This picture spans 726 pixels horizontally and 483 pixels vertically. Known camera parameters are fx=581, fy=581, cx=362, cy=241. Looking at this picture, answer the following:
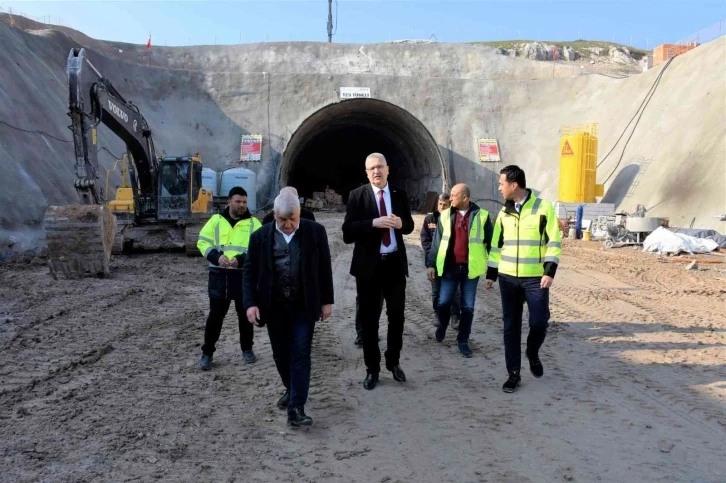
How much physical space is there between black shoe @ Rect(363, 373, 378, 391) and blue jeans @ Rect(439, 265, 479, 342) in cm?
144

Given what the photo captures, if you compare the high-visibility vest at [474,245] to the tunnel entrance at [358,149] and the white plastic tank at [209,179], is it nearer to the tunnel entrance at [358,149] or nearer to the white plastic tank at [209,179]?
the tunnel entrance at [358,149]

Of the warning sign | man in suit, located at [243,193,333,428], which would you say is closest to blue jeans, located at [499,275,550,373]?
man in suit, located at [243,193,333,428]

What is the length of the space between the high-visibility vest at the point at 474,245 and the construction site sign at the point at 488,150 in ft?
75.6

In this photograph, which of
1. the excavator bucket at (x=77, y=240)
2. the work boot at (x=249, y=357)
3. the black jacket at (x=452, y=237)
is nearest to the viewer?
the work boot at (x=249, y=357)

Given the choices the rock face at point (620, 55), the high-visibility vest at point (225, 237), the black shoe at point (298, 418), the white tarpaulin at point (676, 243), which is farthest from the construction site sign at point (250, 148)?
the rock face at point (620, 55)

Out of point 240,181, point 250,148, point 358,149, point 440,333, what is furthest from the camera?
point 358,149

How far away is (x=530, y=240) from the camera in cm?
470

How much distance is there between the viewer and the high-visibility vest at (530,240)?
15.3 ft

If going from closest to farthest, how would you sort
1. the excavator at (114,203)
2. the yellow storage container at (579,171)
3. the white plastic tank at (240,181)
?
1. the excavator at (114,203)
2. the yellow storage container at (579,171)
3. the white plastic tank at (240,181)

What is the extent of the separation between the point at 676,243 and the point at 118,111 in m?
13.2

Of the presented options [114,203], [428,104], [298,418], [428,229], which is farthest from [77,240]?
[428,104]

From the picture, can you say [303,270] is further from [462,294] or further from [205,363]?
[462,294]

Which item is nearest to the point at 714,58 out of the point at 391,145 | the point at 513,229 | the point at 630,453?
the point at 391,145

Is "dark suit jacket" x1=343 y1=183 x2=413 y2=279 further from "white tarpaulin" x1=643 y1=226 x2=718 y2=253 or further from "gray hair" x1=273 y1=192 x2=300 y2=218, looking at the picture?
"white tarpaulin" x1=643 y1=226 x2=718 y2=253
